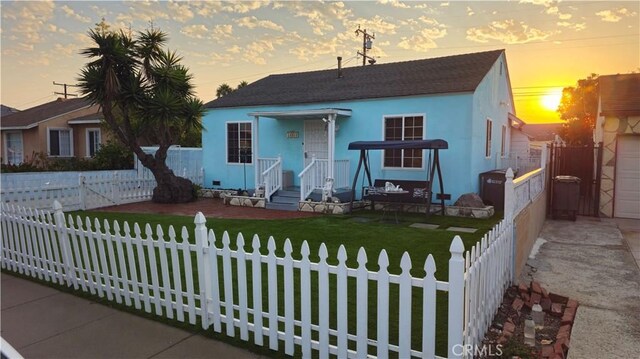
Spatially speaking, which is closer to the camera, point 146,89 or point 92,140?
point 146,89

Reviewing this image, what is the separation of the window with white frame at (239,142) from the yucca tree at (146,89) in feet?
6.41

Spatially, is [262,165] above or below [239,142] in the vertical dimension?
below

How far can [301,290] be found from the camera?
10.4 ft

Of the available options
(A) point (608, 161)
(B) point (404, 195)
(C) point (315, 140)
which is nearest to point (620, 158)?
→ (A) point (608, 161)

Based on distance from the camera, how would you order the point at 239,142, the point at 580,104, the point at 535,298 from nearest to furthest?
the point at 535,298 < the point at 239,142 < the point at 580,104

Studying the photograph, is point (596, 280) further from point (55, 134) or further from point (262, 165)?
point (55, 134)

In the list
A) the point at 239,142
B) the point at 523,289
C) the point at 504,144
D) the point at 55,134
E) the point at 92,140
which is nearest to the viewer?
the point at 523,289

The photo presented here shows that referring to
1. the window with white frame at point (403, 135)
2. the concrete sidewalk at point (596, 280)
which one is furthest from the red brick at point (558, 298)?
the window with white frame at point (403, 135)

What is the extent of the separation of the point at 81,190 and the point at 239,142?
18.5 feet

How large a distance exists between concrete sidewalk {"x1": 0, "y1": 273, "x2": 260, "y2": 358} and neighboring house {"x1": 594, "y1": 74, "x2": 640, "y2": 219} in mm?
12247

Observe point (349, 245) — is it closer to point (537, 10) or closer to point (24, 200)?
point (24, 200)

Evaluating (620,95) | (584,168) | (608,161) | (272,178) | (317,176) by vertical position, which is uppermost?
(620,95)

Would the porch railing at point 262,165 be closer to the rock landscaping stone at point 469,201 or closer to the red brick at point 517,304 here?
the rock landscaping stone at point 469,201

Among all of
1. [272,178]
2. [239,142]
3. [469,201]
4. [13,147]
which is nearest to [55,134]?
[13,147]
